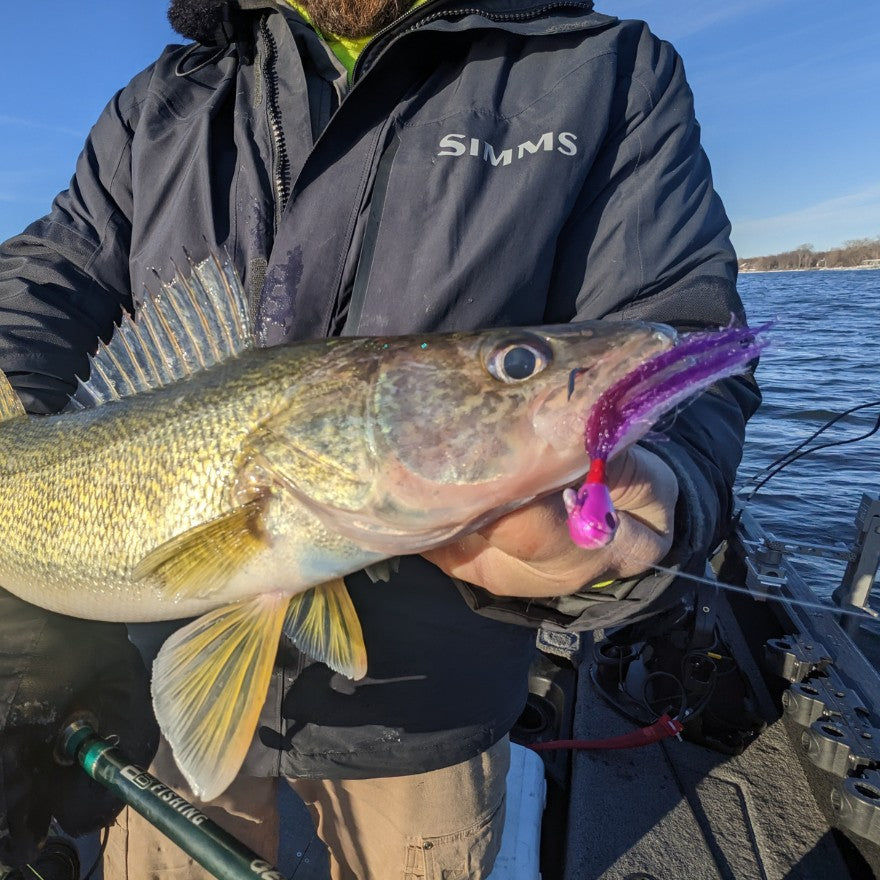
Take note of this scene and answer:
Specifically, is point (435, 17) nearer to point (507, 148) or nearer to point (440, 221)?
point (507, 148)

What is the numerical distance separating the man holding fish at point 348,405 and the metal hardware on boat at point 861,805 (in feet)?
5.54

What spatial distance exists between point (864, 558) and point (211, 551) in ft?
14.3

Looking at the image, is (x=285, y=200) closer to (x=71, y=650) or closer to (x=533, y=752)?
(x=71, y=650)

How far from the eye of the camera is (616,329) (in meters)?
1.56

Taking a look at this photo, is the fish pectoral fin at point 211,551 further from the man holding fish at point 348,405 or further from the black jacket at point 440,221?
the black jacket at point 440,221

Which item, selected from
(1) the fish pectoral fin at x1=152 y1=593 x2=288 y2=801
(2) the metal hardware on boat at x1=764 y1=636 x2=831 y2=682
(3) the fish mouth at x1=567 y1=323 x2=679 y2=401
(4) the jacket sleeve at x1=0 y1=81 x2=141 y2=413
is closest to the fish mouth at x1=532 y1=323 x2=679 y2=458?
(3) the fish mouth at x1=567 y1=323 x2=679 y2=401

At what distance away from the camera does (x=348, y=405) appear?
1.82 m

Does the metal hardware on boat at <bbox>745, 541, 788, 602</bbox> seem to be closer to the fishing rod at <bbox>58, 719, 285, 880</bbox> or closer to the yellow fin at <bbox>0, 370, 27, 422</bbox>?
the fishing rod at <bbox>58, 719, 285, 880</bbox>

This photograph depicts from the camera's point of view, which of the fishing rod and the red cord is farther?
the red cord

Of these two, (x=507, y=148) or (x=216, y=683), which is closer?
(x=216, y=683)

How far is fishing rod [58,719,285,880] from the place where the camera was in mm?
1615

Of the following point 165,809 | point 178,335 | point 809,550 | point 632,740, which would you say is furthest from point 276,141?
point 809,550

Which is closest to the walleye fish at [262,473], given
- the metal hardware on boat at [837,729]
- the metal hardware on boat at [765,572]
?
the metal hardware on boat at [837,729]

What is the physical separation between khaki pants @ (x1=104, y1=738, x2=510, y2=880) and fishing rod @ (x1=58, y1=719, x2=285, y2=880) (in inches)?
29.5
